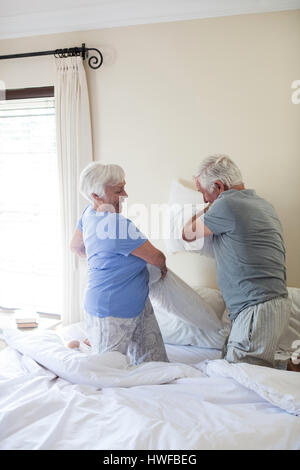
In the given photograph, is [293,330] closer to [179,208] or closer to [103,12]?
[179,208]

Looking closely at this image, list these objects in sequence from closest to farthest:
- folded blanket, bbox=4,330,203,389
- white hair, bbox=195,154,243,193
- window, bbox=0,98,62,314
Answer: folded blanket, bbox=4,330,203,389 → white hair, bbox=195,154,243,193 → window, bbox=0,98,62,314

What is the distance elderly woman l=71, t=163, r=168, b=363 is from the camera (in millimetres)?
2223

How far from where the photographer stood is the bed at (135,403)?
56.9 inches

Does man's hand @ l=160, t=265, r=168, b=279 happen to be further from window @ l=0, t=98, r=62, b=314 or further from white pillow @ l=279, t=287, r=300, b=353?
window @ l=0, t=98, r=62, b=314

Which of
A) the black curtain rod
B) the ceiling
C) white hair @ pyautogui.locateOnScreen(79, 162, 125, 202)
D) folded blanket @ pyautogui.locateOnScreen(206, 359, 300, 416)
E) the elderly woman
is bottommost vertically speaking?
folded blanket @ pyautogui.locateOnScreen(206, 359, 300, 416)

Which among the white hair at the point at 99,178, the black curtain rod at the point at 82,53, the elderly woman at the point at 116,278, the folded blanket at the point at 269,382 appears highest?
the black curtain rod at the point at 82,53

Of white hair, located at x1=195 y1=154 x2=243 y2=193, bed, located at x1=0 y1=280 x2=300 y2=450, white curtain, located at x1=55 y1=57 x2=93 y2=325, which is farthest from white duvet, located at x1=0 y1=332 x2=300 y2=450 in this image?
white curtain, located at x1=55 y1=57 x2=93 y2=325

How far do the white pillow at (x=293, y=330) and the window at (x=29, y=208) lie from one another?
1.84m

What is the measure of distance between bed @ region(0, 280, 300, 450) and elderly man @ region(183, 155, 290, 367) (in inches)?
9.2

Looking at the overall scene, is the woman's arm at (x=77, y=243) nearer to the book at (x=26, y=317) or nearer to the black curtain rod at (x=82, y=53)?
the book at (x=26, y=317)

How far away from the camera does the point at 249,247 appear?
7.09 feet

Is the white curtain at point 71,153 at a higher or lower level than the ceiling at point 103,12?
lower

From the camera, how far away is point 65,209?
3438mm

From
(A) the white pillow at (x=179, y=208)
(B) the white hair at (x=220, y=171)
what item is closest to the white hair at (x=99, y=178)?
(B) the white hair at (x=220, y=171)
